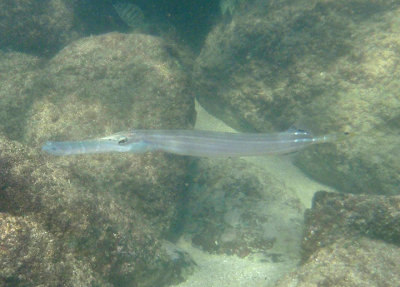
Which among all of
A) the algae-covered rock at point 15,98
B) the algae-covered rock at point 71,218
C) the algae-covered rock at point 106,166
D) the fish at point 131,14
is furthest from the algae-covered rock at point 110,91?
the fish at point 131,14

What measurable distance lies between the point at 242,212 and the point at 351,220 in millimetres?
2284

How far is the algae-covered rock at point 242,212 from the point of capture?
17.9 ft

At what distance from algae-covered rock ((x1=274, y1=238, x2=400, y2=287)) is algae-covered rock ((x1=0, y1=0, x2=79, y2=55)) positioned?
362 inches

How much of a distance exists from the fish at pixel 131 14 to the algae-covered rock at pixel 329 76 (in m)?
3.25

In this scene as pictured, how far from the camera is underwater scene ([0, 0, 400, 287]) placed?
10.7 ft

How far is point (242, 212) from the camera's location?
5.92 m

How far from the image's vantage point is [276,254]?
5262mm

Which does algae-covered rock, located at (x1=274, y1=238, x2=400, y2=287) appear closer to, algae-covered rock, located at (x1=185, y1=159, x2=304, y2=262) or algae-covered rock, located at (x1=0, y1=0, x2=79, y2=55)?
algae-covered rock, located at (x1=185, y1=159, x2=304, y2=262)

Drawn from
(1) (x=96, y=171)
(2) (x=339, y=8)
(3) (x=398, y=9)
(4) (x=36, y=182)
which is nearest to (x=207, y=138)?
(1) (x=96, y=171)

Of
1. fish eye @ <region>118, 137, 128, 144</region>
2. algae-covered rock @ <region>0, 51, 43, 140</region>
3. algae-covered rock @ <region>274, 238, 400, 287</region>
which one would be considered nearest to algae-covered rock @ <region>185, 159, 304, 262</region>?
algae-covered rock @ <region>274, 238, 400, 287</region>

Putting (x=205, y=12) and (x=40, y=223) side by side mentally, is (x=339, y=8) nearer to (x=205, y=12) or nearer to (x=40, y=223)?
(x=205, y=12)

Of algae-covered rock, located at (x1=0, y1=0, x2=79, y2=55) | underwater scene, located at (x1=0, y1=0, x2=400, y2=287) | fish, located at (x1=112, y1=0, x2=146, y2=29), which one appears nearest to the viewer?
underwater scene, located at (x1=0, y1=0, x2=400, y2=287)

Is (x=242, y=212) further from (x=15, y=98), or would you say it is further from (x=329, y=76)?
(x=15, y=98)

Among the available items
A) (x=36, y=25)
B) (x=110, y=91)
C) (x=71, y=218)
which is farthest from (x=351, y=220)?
(x=36, y=25)
